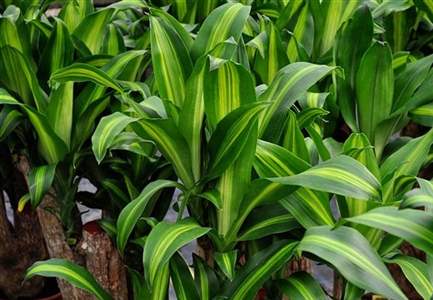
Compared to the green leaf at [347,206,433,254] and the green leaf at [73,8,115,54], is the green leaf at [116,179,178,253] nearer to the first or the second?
the green leaf at [347,206,433,254]

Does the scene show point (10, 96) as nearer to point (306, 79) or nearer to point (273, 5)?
point (306, 79)

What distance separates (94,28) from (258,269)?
0.71m

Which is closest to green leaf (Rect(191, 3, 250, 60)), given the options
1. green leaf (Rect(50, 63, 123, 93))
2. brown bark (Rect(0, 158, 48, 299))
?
green leaf (Rect(50, 63, 123, 93))

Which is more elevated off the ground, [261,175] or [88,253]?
[261,175]

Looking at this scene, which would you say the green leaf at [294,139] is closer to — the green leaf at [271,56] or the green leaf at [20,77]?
the green leaf at [271,56]

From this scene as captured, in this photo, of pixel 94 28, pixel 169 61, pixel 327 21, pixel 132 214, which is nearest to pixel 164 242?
pixel 132 214

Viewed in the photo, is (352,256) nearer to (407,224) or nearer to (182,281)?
(407,224)

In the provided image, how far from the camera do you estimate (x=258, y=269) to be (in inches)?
38.6

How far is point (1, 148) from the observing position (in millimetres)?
1471

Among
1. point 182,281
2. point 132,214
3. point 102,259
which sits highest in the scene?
point 132,214

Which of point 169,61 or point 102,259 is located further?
point 102,259

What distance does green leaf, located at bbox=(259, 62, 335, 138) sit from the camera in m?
1.03

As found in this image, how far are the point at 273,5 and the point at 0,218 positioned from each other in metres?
0.83

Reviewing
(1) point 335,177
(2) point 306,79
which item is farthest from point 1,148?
(1) point 335,177
